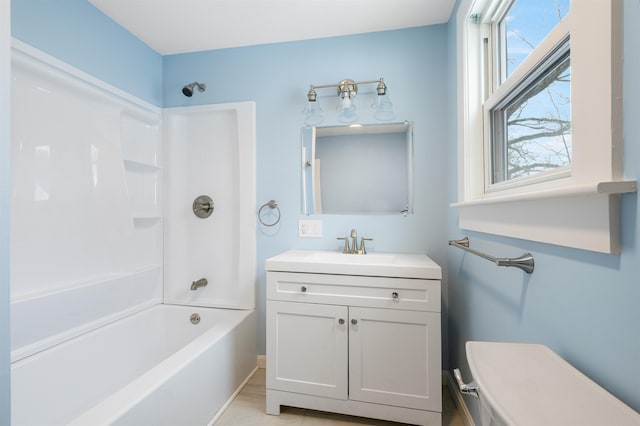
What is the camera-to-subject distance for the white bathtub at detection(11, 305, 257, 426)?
1155 millimetres

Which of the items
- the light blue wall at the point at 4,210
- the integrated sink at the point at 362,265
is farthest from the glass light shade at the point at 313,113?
the light blue wall at the point at 4,210

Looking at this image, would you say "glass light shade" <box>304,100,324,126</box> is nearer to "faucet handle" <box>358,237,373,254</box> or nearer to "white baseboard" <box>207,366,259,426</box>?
"faucet handle" <box>358,237,373,254</box>

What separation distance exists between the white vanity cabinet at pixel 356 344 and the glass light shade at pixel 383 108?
100 cm

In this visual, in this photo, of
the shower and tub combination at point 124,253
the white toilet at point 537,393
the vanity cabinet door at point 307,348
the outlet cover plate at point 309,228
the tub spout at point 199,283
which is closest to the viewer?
the white toilet at point 537,393

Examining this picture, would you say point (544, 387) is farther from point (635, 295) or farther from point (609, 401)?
point (635, 295)

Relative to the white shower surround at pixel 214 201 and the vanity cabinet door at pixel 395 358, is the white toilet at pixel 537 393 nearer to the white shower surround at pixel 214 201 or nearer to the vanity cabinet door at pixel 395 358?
the vanity cabinet door at pixel 395 358

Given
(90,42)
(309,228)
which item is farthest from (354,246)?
(90,42)

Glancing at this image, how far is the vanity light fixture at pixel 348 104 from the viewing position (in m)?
1.87

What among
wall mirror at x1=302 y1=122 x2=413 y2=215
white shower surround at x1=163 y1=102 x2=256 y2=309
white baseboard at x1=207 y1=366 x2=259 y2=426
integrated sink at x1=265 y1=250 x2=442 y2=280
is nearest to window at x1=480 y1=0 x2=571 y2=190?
integrated sink at x1=265 y1=250 x2=442 y2=280

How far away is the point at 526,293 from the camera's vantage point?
2.91ft

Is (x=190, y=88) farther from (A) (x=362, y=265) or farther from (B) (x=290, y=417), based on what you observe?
→ (B) (x=290, y=417)

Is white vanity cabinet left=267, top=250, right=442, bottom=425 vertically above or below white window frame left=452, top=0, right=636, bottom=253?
below

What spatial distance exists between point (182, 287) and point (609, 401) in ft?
7.57

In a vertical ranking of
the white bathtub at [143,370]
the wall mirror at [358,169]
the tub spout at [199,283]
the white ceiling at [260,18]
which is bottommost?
the white bathtub at [143,370]
